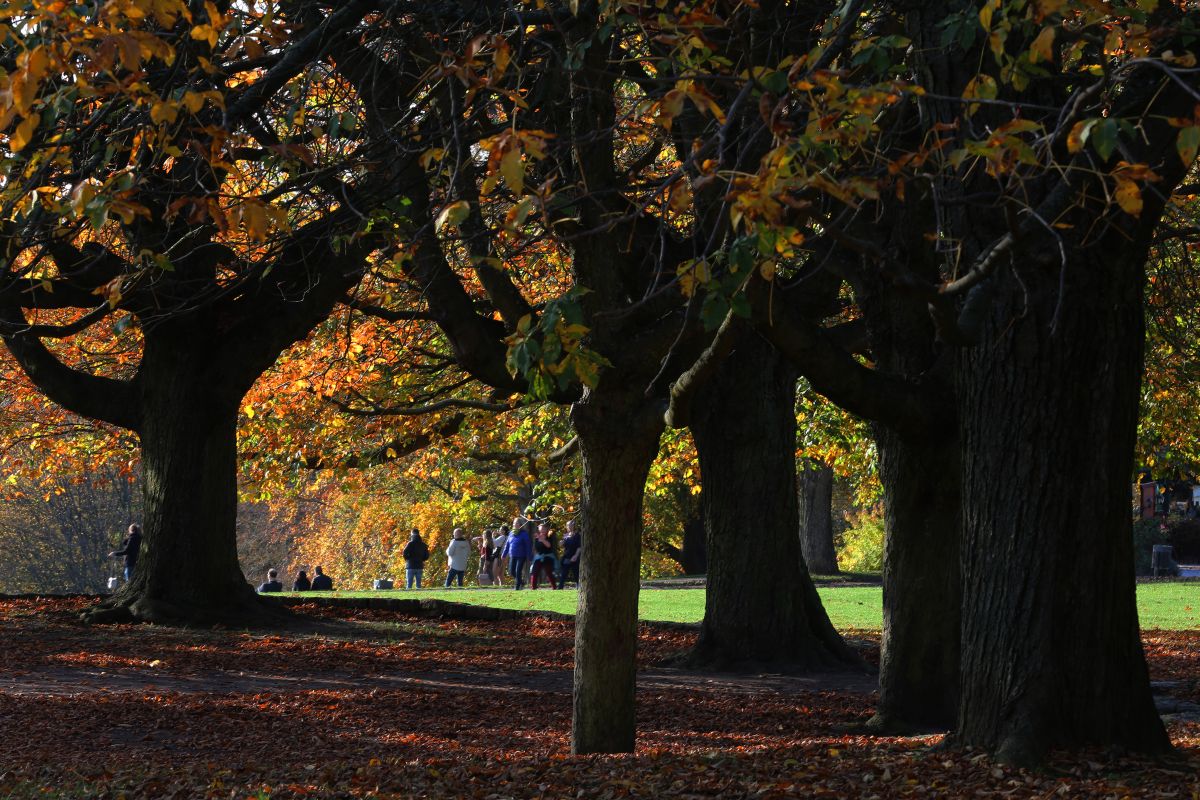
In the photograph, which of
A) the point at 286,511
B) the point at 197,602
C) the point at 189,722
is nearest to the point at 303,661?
the point at 197,602

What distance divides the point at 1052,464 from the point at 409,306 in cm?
1147

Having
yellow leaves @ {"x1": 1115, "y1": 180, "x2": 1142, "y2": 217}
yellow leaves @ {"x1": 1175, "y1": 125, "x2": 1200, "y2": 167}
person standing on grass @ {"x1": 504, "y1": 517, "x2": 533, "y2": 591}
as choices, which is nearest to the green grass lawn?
person standing on grass @ {"x1": 504, "y1": 517, "x2": 533, "y2": 591}

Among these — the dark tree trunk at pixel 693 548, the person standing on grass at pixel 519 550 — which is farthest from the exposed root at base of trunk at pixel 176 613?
the dark tree trunk at pixel 693 548

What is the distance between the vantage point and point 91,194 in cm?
507

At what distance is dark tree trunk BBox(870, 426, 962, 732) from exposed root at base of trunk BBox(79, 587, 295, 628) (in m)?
9.25

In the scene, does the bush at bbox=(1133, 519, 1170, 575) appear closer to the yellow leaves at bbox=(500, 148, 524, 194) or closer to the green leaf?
the green leaf

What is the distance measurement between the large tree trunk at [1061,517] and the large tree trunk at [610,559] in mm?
2266

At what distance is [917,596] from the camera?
9.55 meters

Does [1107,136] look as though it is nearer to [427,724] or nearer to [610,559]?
[610,559]

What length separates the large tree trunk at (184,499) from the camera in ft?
54.5

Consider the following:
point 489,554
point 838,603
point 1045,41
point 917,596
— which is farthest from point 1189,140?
point 489,554

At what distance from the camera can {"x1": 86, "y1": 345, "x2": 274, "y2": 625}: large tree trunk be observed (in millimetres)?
16609

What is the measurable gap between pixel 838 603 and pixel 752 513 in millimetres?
12710

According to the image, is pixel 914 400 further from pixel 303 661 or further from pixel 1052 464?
pixel 303 661
